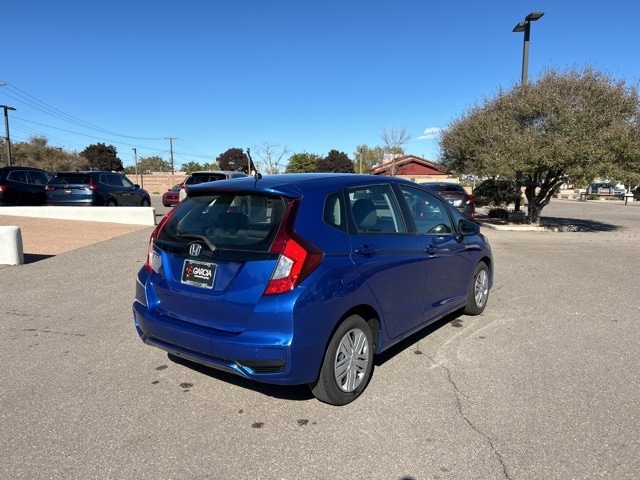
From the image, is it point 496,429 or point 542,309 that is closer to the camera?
point 496,429

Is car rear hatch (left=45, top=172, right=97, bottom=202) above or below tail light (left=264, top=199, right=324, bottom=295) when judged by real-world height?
above

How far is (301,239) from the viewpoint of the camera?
308cm

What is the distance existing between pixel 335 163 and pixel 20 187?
2537 inches

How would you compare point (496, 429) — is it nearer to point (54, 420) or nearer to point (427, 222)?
point (427, 222)

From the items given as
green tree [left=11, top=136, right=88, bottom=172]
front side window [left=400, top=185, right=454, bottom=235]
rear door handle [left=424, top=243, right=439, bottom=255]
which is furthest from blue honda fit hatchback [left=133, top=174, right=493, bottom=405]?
green tree [left=11, top=136, right=88, bottom=172]

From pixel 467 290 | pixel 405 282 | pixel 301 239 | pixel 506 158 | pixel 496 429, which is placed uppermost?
pixel 506 158

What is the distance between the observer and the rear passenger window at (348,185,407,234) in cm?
363

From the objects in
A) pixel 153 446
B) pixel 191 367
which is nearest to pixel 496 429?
pixel 153 446

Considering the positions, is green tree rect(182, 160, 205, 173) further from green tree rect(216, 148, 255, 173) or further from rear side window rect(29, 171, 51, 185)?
rear side window rect(29, 171, 51, 185)

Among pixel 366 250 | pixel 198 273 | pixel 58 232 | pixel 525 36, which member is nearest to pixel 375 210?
pixel 366 250

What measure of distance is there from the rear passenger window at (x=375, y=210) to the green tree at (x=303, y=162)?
68416 mm

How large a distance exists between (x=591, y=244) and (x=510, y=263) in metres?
4.58

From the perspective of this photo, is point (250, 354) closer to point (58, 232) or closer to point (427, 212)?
point (427, 212)

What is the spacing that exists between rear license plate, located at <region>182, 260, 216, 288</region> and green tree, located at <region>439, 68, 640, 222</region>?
510 inches
